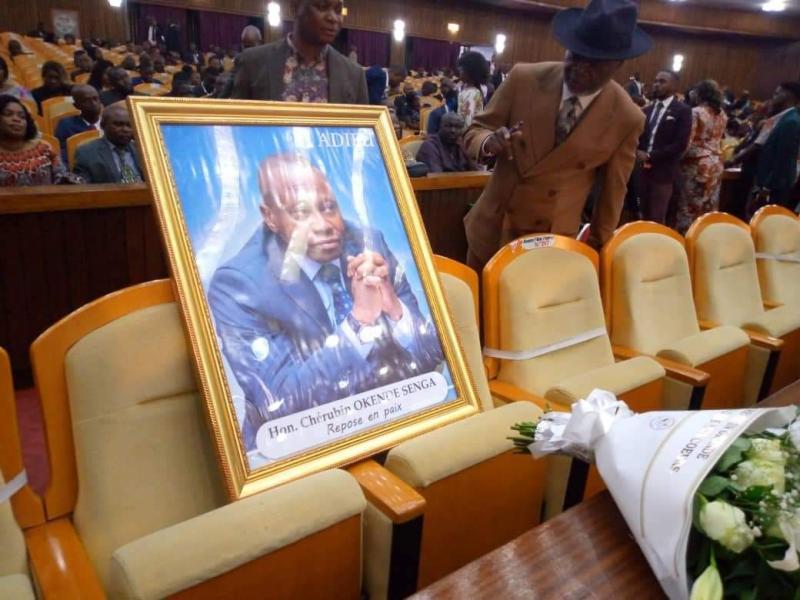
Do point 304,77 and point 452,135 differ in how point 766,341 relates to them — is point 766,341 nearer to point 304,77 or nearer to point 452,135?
point 304,77

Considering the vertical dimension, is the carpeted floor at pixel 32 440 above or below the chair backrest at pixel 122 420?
below

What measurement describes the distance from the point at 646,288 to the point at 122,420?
1.64m

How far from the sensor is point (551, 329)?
1724 mm

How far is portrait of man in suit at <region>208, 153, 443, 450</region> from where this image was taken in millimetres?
1142

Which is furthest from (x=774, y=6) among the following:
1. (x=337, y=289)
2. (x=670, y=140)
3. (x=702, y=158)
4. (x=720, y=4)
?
(x=337, y=289)

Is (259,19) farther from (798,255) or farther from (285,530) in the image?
(285,530)

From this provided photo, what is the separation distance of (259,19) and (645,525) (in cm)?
1296

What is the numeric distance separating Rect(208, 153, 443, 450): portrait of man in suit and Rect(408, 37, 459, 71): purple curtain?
525 inches

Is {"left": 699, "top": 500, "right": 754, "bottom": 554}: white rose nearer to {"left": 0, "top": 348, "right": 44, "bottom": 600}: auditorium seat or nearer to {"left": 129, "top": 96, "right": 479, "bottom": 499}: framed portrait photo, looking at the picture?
{"left": 129, "top": 96, "right": 479, "bottom": 499}: framed portrait photo

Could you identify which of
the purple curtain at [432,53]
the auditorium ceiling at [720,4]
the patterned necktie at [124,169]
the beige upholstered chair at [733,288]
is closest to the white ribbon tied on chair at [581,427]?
the beige upholstered chair at [733,288]

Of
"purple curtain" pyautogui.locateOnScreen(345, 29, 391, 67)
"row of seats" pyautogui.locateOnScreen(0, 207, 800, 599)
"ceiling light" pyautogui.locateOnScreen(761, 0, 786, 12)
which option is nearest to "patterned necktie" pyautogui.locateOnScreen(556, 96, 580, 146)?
"row of seats" pyautogui.locateOnScreen(0, 207, 800, 599)

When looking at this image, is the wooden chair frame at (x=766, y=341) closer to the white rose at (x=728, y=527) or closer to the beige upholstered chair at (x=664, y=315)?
the beige upholstered chair at (x=664, y=315)

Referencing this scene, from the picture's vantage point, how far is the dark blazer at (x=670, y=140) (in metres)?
4.06

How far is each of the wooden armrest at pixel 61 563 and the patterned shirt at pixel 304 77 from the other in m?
1.33
